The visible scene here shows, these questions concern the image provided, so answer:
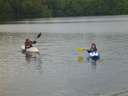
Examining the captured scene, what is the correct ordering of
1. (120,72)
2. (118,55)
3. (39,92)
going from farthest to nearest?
(118,55) → (120,72) → (39,92)

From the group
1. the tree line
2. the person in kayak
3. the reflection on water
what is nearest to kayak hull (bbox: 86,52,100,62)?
the person in kayak

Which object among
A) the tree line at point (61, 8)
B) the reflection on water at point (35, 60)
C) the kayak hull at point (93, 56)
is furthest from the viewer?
the tree line at point (61, 8)

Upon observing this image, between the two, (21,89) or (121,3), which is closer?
(21,89)

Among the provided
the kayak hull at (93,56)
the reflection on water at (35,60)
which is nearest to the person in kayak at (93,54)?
the kayak hull at (93,56)

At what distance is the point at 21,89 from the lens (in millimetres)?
21422

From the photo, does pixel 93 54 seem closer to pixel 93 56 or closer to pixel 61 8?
pixel 93 56

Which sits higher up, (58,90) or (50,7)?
(50,7)

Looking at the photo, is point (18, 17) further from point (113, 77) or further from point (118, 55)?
point (113, 77)

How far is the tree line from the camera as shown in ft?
439

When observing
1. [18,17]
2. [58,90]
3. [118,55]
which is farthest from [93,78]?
[18,17]

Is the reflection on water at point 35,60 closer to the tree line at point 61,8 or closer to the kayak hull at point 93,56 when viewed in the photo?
the kayak hull at point 93,56

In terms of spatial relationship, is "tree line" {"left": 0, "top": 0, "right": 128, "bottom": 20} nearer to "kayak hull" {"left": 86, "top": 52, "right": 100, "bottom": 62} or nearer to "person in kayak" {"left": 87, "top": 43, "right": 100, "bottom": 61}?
"kayak hull" {"left": 86, "top": 52, "right": 100, "bottom": 62}

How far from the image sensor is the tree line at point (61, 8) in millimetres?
133875

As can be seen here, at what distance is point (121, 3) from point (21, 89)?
14515cm
